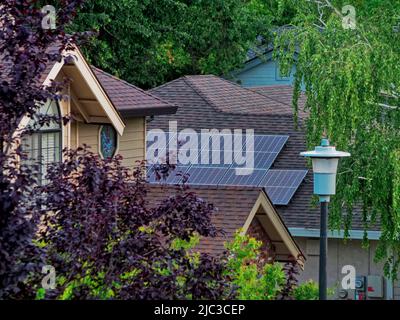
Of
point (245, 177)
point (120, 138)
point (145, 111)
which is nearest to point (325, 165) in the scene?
point (120, 138)

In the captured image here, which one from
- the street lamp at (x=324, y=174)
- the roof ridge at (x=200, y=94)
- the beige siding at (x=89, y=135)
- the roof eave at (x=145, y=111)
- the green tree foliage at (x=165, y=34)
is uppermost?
the green tree foliage at (x=165, y=34)

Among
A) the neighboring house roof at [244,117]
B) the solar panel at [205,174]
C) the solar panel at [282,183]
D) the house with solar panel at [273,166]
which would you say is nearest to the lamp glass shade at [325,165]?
the house with solar panel at [273,166]

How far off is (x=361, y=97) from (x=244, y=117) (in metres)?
11.1

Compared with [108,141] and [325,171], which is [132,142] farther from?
[325,171]

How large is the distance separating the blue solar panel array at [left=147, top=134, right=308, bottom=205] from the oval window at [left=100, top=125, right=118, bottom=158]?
694 centimetres

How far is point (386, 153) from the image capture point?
72.3 ft

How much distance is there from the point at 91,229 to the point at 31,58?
1421mm

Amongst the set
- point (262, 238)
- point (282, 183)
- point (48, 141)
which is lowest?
point (262, 238)

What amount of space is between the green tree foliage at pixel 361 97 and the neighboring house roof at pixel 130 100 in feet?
8.74

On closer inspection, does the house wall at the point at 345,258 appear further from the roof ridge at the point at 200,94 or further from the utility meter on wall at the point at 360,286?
the roof ridge at the point at 200,94

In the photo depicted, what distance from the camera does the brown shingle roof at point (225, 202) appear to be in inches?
771

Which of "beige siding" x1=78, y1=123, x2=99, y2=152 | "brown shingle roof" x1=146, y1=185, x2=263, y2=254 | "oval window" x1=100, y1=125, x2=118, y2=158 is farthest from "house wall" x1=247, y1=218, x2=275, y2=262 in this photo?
Answer: "beige siding" x1=78, y1=123, x2=99, y2=152

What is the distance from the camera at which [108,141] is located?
74.3ft
